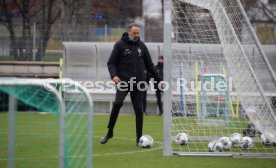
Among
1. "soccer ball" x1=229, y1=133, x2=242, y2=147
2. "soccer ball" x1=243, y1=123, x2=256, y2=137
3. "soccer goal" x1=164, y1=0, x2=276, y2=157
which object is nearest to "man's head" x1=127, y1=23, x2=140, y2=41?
"soccer goal" x1=164, y1=0, x2=276, y2=157

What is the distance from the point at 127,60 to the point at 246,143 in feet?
7.81

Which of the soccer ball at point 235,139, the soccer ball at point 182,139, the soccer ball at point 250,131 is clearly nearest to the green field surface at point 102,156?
the soccer ball at point 182,139

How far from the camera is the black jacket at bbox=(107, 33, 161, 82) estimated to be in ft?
38.8

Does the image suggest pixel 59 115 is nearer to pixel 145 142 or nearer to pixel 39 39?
pixel 145 142

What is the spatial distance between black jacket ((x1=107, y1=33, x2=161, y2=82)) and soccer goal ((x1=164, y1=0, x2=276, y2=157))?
1.96 feet

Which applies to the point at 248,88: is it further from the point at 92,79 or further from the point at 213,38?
the point at 92,79

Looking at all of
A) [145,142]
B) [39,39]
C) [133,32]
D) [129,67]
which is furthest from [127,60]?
[39,39]

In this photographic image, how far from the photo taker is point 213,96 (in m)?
16.1

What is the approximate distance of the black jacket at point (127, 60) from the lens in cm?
1183

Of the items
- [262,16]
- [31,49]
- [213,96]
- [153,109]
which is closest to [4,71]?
[31,49]

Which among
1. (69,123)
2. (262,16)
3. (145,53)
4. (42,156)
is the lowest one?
(42,156)

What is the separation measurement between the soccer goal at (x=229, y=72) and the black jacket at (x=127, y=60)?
0.60 m

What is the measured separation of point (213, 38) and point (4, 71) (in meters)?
14.0

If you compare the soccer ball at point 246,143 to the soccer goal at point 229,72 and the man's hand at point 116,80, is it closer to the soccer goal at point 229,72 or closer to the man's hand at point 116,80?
the soccer goal at point 229,72
